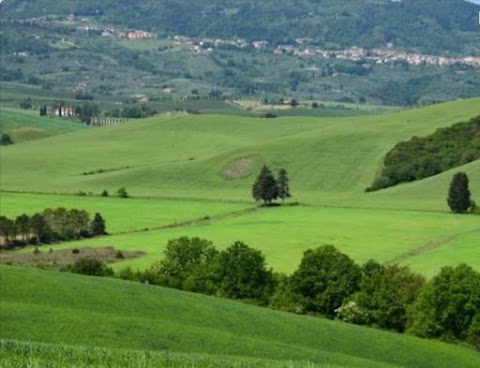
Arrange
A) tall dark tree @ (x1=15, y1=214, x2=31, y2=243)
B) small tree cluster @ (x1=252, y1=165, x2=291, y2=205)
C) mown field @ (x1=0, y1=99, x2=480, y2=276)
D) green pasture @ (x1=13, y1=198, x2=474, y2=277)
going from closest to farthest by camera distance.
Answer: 1. green pasture @ (x1=13, y1=198, x2=474, y2=277)
2. mown field @ (x1=0, y1=99, x2=480, y2=276)
3. tall dark tree @ (x1=15, y1=214, x2=31, y2=243)
4. small tree cluster @ (x1=252, y1=165, x2=291, y2=205)

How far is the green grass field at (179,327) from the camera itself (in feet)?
130

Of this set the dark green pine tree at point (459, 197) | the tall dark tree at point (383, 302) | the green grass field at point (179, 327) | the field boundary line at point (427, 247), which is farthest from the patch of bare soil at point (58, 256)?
the dark green pine tree at point (459, 197)

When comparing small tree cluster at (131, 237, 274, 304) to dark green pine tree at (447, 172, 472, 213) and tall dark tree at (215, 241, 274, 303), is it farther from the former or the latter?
dark green pine tree at (447, 172, 472, 213)

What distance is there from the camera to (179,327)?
42656 mm

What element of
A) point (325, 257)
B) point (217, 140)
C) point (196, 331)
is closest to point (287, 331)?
point (196, 331)

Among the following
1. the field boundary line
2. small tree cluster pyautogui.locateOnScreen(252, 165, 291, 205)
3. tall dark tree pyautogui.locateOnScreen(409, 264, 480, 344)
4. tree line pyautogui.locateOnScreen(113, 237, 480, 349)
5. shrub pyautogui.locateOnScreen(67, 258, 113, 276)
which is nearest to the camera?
tall dark tree pyautogui.locateOnScreen(409, 264, 480, 344)

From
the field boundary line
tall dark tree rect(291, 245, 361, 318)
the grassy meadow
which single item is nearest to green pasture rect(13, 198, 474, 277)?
the field boundary line

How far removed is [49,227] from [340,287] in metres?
32.7

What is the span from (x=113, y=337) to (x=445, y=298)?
17.5 meters

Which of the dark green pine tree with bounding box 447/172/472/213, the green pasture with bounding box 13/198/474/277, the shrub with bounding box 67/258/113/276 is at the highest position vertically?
the dark green pine tree with bounding box 447/172/472/213

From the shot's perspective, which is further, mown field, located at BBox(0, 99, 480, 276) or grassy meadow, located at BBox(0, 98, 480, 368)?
mown field, located at BBox(0, 99, 480, 276)

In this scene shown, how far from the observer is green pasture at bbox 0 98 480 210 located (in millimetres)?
122500

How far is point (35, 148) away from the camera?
17175 centimetres

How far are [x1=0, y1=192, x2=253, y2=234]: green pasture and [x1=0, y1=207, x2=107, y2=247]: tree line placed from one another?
1.88 metres
